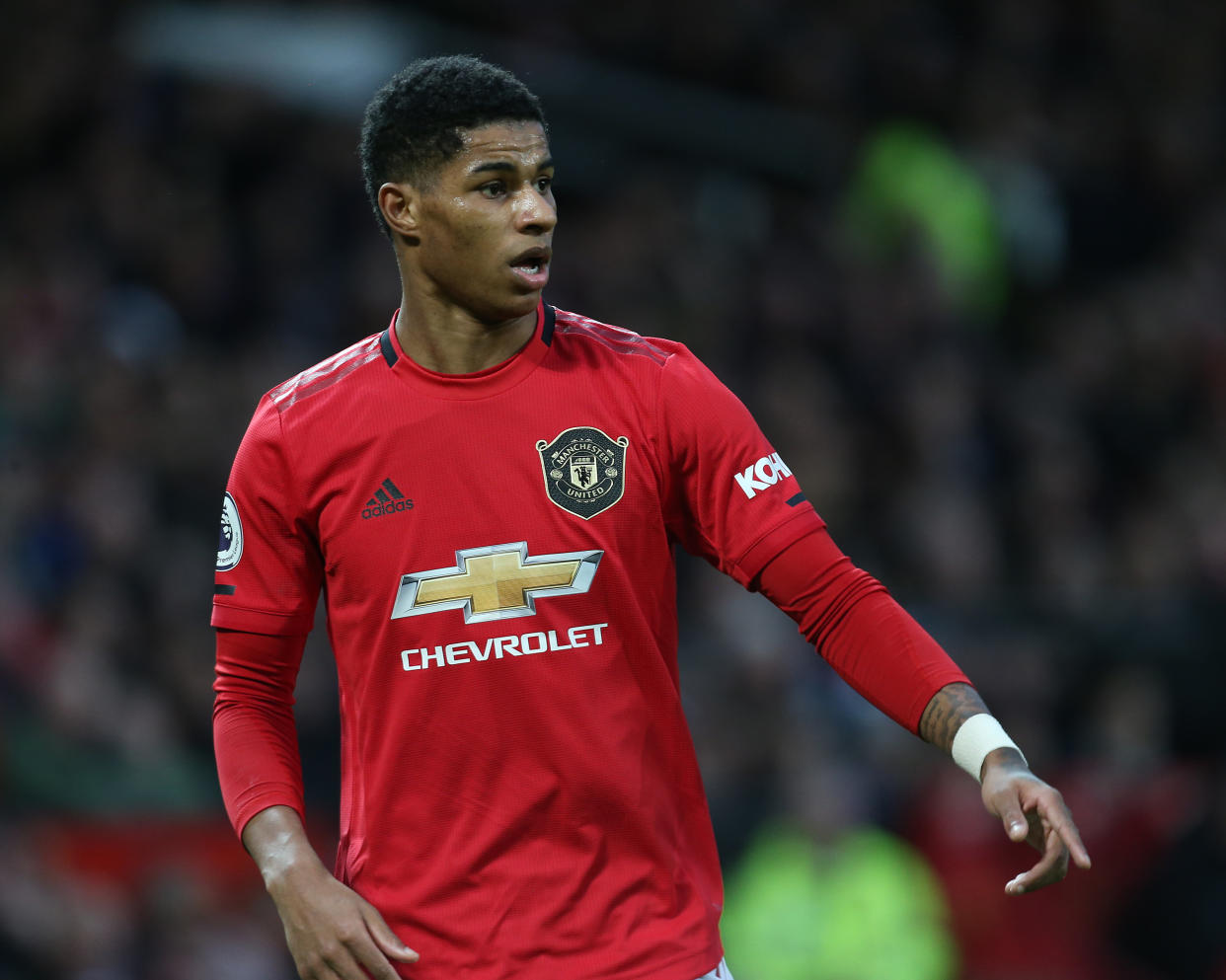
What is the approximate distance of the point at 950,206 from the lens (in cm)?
1099

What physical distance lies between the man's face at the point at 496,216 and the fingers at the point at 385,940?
1.05m

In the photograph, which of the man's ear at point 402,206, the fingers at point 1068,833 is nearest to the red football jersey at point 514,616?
the man's ear at point 402,206

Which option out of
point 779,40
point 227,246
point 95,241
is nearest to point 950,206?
point 779,40

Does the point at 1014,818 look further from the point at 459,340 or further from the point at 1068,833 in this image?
the point at 459,340

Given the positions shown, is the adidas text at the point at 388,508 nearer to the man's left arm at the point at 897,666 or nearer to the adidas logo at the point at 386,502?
the adidas logo at the point at 386,502

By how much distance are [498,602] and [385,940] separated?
582 mm

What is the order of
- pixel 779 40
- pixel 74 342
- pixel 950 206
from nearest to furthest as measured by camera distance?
pixel 74 342 → pixel 950 206 → pixel 779 40

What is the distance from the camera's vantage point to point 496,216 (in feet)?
9.88

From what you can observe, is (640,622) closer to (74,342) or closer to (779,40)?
(74,342)

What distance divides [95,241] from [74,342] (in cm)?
91

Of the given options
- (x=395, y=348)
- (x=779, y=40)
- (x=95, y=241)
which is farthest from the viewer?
(x=779, y=40)

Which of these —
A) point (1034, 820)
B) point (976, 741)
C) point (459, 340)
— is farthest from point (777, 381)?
point (1034, 820)

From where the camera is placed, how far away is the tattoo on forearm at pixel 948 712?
286 cm

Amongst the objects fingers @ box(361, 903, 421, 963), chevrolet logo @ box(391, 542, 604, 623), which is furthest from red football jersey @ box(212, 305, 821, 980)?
fingers @ box(361, 903, 421, 963)
